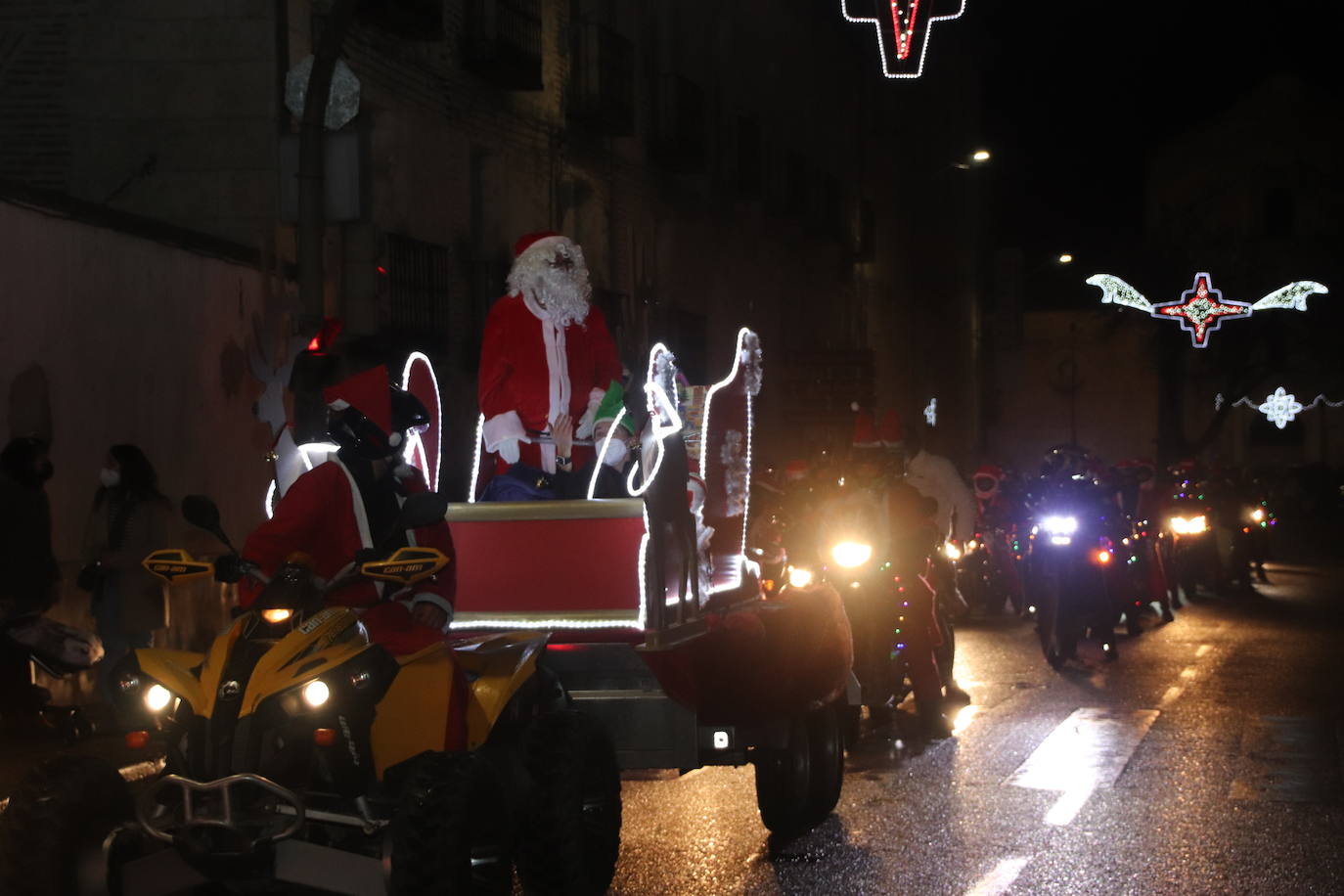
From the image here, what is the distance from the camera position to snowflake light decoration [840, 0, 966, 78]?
754 inches

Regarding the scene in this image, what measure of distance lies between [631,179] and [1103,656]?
1321 centimetres

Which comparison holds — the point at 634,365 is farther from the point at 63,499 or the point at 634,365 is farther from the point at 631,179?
the point at 63,499

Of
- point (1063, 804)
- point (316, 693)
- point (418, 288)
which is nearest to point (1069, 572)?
point (1063, 804)

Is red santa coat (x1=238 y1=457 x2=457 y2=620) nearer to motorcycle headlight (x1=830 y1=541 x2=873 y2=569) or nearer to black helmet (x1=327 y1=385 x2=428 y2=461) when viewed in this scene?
black helmet (x1=327 y1=385 x2=428 y2=461)

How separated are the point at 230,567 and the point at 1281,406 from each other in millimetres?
61225

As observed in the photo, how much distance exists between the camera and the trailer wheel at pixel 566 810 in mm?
6316

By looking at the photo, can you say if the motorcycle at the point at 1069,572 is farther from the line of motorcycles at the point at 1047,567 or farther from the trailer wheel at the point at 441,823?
the trailer wheel at the point at 441,823

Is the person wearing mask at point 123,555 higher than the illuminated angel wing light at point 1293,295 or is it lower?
lower

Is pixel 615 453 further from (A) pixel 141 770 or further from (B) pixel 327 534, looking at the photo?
(A) pixel 141 770

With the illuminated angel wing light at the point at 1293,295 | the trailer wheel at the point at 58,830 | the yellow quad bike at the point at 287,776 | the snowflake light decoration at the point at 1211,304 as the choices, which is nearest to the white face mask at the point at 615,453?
the yellow quad bike at the point at 287,776

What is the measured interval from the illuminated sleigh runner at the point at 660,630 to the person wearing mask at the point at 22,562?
159 inches

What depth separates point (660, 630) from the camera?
7414 millimetres

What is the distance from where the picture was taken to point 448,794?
554 cm

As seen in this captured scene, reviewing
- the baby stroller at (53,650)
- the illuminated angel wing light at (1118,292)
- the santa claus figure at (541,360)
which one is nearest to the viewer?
the santa claus figure at (541,360)
